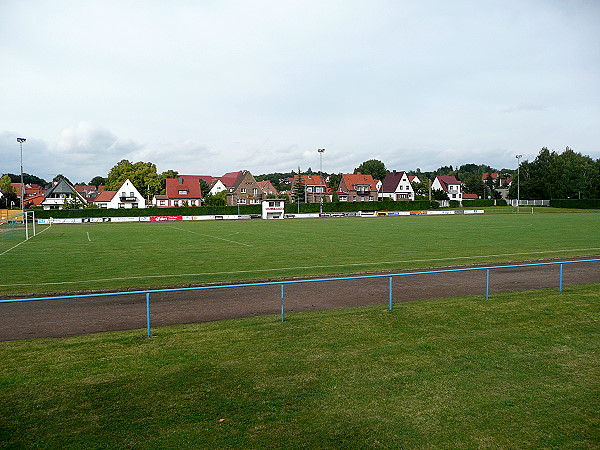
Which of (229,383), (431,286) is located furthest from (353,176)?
(229,383)

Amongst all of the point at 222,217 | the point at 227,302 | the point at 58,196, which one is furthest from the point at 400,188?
the point at 227,302

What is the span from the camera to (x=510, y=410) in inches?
305

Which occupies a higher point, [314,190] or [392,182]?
[392,182]

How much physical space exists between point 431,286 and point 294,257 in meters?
12.0

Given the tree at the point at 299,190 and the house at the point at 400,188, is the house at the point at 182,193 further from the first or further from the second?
the house at the point at 400,188

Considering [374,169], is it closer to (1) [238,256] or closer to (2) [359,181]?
(2) [359,181]

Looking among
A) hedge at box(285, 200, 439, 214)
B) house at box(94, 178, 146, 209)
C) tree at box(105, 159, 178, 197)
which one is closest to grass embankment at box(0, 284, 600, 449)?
hedge at box(285, 200, 439, 214)

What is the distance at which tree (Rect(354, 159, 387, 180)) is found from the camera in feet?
628

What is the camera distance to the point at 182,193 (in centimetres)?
12512

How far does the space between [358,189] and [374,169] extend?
56814 mm

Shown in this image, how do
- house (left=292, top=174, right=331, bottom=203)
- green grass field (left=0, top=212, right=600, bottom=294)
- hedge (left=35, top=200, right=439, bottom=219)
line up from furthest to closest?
1. house (left=292, top=174, right=331, bottom=203)
2. hedge (left=35, top=200, right=439, bottom=219)
3. green grass field (left=0, top=212, right=600, bottom=294)

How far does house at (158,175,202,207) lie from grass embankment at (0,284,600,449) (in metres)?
Result: 115

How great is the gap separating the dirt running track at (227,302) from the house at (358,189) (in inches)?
4666

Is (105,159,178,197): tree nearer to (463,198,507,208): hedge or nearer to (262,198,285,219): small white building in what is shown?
(262,198,285,219): small white building
